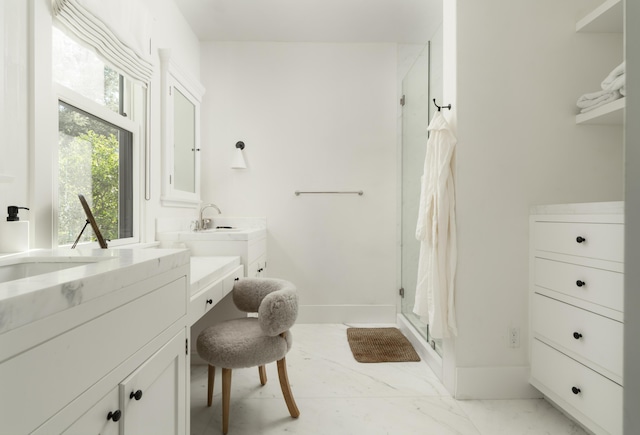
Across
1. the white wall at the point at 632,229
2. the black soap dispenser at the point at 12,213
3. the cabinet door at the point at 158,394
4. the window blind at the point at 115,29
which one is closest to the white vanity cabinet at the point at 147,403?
the cabinet door at the point at 158,394

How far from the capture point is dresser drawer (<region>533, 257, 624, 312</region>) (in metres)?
1.32

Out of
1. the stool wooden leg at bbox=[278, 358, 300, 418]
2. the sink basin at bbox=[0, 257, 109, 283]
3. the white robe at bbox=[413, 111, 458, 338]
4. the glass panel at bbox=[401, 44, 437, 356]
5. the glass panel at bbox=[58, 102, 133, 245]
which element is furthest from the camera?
the glass panel at bbox=[401, 44, 437, 356]

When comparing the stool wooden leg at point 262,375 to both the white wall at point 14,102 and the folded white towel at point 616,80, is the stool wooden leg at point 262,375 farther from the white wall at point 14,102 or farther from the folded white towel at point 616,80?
the folded white towel at point 616,80

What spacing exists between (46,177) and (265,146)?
6.28ft

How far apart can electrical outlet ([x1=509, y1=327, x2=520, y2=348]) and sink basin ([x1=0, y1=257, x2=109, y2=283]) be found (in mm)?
1964

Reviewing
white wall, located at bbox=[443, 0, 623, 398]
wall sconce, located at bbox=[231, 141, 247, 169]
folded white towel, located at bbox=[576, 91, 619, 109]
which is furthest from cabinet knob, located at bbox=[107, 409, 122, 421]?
wall sconce, located at bbox=[231, 141, 247, 169]

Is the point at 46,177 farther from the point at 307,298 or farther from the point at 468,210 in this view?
the point at 307,298

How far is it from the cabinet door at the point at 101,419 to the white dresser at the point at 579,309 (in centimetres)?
162

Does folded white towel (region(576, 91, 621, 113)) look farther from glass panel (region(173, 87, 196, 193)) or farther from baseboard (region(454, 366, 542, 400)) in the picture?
glass panel (region(173, 87, 196, 193))

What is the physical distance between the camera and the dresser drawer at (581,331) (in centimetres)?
131

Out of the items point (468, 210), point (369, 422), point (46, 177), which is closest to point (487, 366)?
point (369, 422)

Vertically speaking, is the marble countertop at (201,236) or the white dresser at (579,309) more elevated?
the marble countertop at (201,236)

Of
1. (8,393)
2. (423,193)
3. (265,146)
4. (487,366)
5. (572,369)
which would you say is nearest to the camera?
(8,393)

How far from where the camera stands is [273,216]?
3072 millimetres
